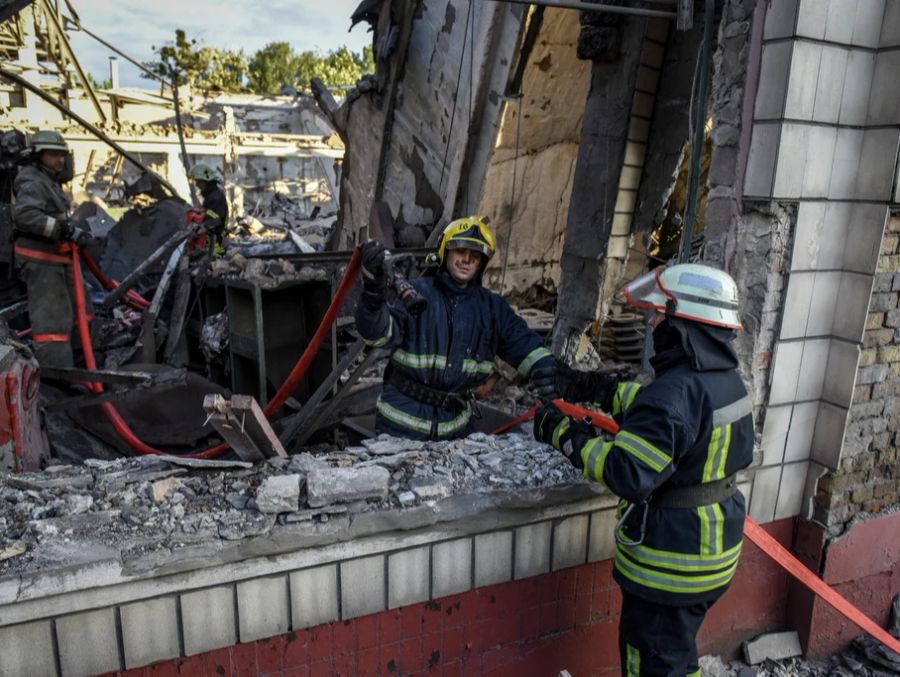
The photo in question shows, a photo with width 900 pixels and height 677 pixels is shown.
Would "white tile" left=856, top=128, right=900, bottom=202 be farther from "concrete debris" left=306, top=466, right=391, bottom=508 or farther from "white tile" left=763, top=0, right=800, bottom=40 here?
"concrete debris" left=306, top=466, right=391, bottom=508

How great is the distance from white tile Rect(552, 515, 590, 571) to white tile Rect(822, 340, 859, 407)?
1358 mm

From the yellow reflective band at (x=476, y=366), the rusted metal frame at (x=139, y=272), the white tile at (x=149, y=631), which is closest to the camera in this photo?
the white tile at (x=149, y=631)

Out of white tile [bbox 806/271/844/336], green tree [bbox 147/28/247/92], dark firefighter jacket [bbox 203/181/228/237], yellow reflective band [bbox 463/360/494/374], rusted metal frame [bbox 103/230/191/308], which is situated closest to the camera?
white tile [bbox 806/271/844/336]

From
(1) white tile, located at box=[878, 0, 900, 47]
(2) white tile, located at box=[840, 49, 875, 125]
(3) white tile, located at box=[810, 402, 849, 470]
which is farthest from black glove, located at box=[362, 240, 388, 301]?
(1) white tile, located at box=[878, 0, 900, 47]

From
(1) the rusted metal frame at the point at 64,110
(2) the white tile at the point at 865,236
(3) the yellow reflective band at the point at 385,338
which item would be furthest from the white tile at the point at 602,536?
(1) the rusted metal frame at the point at 64,110

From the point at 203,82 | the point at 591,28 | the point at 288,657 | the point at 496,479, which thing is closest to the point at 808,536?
the point at 496,479

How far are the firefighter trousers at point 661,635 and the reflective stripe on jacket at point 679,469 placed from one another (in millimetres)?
77

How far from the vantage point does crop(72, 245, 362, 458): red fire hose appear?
391cm

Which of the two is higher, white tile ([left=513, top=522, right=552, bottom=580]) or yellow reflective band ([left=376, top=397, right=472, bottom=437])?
yellow reflective band ([left=376, top=397, right=472, bottom=437])

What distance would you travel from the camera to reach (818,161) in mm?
2842

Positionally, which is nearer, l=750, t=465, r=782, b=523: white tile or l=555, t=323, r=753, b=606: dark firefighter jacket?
l=555, t=323, r=753, b=606: dark firefighter jacket

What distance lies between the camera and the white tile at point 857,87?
2814 millimetres

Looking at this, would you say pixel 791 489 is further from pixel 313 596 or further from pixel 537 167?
pixel 537 167

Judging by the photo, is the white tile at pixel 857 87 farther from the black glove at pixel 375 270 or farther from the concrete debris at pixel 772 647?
the concrete debris at pixel 772 647
